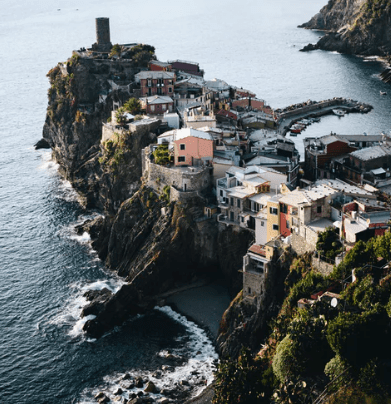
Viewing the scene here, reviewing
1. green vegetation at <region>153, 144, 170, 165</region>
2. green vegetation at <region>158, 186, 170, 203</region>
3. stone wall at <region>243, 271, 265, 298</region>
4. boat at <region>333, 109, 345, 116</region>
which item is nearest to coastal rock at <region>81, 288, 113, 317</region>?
green vegetation at <region>158, 186, 170, 203</region>

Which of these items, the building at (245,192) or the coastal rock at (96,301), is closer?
the coastal rock at (96,301)

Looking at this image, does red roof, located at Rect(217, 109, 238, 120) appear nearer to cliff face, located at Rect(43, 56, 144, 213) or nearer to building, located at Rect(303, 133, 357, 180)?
building, located at Rect(303, 133, 357, 180)

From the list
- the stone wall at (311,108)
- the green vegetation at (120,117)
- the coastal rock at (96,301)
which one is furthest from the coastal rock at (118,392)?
the stone wall at (311,108)

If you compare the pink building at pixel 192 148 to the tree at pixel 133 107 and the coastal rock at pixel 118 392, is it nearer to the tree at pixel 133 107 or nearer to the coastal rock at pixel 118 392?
the tree at pixel 133 107

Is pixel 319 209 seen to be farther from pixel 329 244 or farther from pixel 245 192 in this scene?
pixel 245 192

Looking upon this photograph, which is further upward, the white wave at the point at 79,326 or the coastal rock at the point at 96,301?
the coastal rock at the point at 96,301

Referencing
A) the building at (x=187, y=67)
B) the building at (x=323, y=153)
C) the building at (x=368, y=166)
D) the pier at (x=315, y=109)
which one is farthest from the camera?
the pier at (x=315, y=109)
